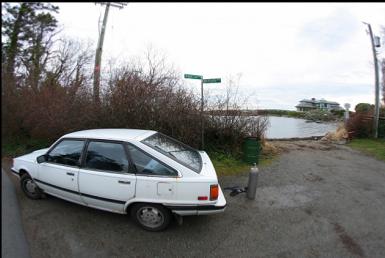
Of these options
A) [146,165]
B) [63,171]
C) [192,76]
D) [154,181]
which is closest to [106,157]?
[146,165]

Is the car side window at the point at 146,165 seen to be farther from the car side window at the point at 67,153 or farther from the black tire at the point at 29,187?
the black tire at the point at 29,187

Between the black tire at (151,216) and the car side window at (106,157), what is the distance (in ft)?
2.07

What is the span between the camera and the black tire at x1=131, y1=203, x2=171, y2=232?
11.9ft

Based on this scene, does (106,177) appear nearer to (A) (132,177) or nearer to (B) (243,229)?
(A) (132,177)

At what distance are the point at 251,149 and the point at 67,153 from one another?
517cm

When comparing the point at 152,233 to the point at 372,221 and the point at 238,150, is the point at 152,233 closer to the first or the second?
the point at 372,221

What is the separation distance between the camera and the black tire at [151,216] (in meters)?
3.62

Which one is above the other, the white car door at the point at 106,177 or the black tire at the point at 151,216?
the white car door at the point at 106,177

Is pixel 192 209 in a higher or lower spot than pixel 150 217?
higher

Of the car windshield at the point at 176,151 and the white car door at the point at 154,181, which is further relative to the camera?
the car windshield at the point at 176,151

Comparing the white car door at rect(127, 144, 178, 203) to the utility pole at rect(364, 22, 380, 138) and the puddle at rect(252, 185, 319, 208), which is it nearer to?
the puddle at rect(252, 185, 319, 208)

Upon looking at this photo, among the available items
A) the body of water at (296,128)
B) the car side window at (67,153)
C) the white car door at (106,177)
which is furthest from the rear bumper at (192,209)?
the body of water at (296,128)

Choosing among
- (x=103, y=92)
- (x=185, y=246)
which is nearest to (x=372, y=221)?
(x=185, y=246)

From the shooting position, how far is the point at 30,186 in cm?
458
